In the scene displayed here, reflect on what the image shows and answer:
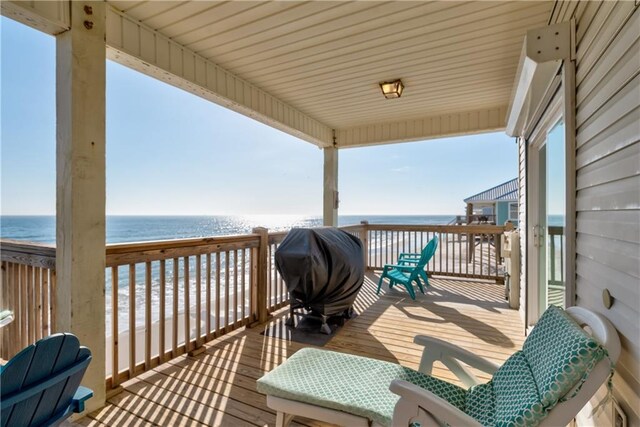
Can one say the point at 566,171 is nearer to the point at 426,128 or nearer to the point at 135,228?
the point at 426,128

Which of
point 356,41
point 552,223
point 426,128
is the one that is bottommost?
point 552,223

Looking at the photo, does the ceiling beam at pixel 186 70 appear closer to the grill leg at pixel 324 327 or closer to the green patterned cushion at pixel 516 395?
the grill leg at pixel 324 327

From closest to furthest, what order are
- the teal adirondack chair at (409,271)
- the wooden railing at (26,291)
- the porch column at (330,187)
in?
the wooden railing at (26,291) → the teal adirondack chair at (409,271) → the porch column at (330,187)

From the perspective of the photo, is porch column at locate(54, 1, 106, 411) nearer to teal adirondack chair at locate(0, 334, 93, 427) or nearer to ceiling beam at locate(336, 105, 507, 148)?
teal adirondack chair at locate(0, 334, 93, 427)

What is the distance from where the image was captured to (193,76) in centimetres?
290

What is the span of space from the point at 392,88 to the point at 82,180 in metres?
3.10

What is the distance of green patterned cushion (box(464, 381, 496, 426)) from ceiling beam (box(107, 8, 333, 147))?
3.25 meters

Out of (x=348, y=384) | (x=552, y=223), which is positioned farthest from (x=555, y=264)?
(x=348, y=384)

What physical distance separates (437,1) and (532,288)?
282 cm

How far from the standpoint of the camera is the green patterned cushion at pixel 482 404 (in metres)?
1.27

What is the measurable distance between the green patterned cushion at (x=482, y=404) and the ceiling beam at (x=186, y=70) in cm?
325

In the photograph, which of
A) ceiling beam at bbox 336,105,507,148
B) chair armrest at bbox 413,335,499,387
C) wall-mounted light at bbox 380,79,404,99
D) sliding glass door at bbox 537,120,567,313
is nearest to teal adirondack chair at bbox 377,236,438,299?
sliding glass door at bbox 537,120,567,313

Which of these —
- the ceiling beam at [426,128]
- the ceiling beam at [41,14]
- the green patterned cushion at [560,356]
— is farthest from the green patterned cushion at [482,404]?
the ceiling beam at [426,128]

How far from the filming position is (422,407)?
1.08m
